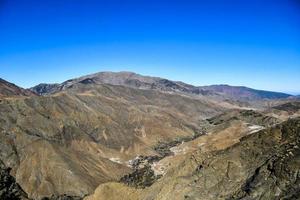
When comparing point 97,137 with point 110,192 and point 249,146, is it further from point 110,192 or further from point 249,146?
point 249,146

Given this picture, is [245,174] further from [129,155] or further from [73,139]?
[73,139]

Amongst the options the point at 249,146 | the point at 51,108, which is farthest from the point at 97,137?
the point at 249,146

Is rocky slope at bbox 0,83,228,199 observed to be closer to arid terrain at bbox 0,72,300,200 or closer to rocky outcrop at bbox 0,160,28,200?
arid terrain at bbox 0,72,300,200

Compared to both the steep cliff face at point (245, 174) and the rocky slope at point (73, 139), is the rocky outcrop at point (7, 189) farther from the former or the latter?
the rocky slope at point (73, 139)

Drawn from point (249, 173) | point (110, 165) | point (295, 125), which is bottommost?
point (110, 165)

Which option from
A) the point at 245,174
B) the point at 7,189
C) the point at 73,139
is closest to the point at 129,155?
the point at 73,139

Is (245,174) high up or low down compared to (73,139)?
up
